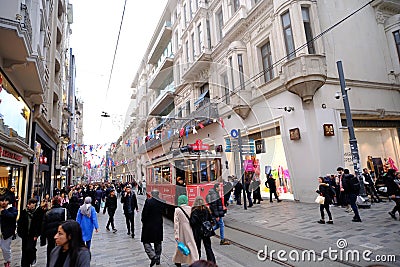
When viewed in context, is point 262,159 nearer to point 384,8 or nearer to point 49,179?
point 384,8

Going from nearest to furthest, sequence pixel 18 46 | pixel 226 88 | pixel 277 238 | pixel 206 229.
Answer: pixel 206 229, pixel 277 238, pixel 18 46, pixel 226 88

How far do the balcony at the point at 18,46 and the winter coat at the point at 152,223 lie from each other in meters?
6.34

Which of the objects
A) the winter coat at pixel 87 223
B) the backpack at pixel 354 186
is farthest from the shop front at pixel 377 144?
the winter coat at pixel 87 223

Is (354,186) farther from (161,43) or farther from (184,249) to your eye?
(161,43)

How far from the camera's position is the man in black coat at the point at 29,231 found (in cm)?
534

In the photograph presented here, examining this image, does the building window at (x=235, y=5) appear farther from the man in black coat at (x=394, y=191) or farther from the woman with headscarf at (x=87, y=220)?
the woman with headscarf at (x=87, y=220)

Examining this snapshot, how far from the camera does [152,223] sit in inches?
220

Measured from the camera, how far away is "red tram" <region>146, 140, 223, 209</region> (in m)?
9.48

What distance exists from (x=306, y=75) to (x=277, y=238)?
27.6ft

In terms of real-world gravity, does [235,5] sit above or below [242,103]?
above

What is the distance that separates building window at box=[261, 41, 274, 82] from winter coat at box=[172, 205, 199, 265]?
12512 millimetres

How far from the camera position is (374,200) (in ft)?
38.8

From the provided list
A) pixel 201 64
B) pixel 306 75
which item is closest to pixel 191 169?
pixel 306 75

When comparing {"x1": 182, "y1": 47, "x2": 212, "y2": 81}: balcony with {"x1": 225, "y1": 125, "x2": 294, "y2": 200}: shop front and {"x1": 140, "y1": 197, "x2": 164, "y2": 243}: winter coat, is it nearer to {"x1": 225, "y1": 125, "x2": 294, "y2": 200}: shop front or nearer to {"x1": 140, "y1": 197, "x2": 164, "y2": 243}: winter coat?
{"x1": 225, "y1": 125, "x2": 294, "y2": 200}: shop front
